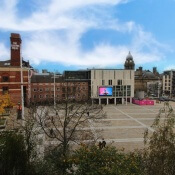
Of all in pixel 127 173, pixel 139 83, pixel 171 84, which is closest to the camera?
pixel 127 173

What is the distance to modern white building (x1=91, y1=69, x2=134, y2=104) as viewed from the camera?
63.2 metres

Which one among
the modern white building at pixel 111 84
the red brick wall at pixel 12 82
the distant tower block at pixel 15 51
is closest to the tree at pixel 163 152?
the distant tower block at pixel 15 51

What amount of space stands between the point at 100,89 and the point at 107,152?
53146mm

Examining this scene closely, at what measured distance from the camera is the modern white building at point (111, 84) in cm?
6322

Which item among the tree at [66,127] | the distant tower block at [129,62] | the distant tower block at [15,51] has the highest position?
the distant tower block at [129,62]

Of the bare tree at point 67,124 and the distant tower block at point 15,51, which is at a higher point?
the distant tower block at point 15,51

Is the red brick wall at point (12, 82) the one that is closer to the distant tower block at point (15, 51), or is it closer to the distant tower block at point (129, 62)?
the distant tower block at point (15, 51)

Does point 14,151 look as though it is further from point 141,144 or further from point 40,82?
point 40,82

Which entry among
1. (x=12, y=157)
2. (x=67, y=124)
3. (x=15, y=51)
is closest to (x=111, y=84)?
(x=15, y=51)

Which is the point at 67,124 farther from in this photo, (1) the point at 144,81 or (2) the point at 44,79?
(1) the point at 144,81

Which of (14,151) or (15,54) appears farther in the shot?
(15,54)

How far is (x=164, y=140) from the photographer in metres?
8.71

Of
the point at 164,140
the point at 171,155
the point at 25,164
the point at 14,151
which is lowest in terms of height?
the point at 25,164

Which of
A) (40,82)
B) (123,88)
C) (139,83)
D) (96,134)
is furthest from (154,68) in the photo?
(96,134)
